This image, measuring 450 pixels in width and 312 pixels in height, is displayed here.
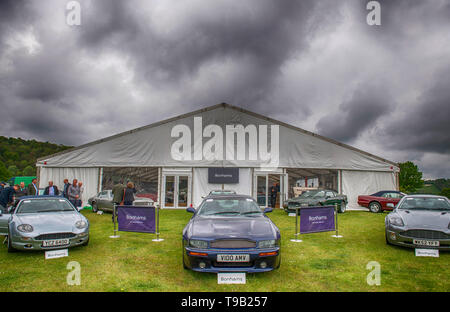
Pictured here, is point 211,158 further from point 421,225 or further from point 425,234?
point 425,234

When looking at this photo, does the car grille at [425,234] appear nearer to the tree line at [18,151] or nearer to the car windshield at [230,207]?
the car windshield at [230,207]

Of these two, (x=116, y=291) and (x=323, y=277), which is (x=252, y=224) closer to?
(x=323, y=277)

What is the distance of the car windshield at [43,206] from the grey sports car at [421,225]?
333 inches

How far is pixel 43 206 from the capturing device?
7.49 meters

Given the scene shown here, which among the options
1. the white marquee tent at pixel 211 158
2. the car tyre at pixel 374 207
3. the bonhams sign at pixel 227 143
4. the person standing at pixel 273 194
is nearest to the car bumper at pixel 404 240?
the person standing at pixel 273 194

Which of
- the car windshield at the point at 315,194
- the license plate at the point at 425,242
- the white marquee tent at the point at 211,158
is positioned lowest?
the license plate at the point at 425,242

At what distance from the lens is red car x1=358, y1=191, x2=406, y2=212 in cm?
1766

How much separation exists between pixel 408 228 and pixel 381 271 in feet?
6.12

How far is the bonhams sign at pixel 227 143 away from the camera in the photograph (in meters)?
19.3

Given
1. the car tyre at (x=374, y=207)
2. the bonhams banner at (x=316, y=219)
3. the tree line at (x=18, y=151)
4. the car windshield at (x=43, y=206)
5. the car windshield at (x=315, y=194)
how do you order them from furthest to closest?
the tree line at (x=18, y=151), the car tyre at (x=374, y=207), the car windshield at (x=315, y=194), the bonhams banner at (x=316, y=219), the car windshield at (x=43, y=206)

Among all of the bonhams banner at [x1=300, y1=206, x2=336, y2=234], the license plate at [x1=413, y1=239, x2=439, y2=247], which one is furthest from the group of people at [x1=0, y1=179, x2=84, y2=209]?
the license plate at [x1=413, y1=239, x2=439, y2=247]

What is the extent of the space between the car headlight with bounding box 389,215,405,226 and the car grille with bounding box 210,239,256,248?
4.41m

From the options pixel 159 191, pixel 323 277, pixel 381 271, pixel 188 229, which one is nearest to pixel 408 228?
pixel 381 271
